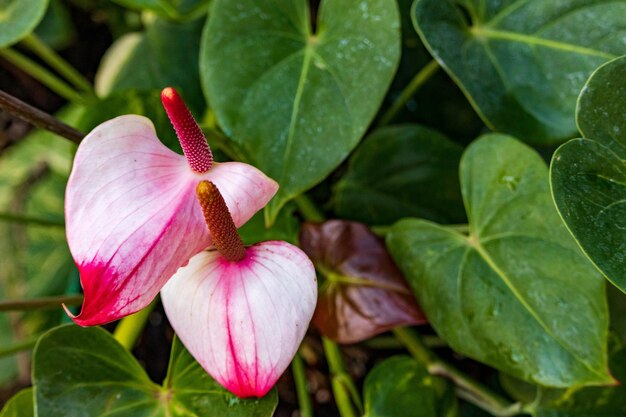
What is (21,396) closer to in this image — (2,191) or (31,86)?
(2,191)

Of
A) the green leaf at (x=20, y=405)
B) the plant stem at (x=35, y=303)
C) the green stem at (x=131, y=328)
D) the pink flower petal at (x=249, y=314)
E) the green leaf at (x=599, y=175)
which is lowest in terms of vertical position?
the green stem at (x=131, y=328)

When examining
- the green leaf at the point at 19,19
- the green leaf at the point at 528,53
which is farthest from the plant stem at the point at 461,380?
the green leaf at the point at 19,19

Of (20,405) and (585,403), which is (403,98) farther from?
(20,405)

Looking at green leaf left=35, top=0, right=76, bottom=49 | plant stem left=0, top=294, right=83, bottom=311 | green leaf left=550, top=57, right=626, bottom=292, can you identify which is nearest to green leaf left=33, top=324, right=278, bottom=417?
plant stem left=0, top=294, right=83, bottom=311

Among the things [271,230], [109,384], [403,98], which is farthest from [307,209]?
[109,384]

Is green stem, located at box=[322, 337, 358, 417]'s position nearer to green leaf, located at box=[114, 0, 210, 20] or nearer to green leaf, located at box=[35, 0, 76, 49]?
green leaf, located at box=[114, 0, 210, 20]

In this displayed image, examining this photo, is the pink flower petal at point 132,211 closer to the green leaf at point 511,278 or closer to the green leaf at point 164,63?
the green leaf at point 511,278
